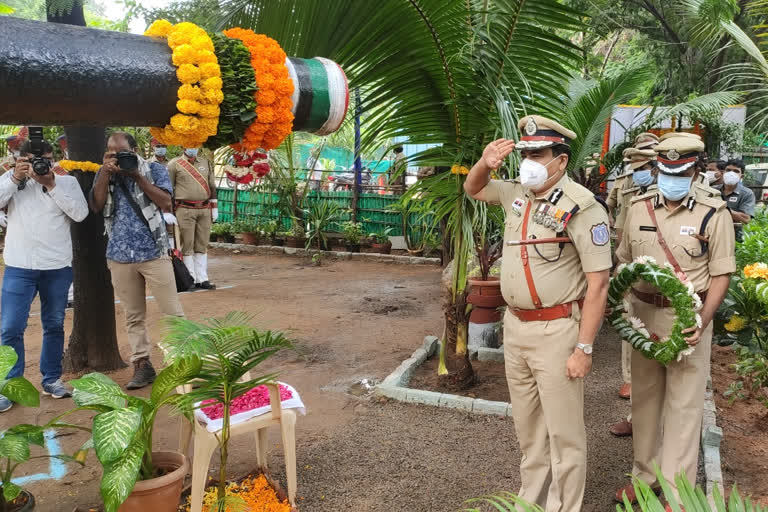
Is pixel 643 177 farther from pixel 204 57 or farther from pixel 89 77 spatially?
pixel 89 77

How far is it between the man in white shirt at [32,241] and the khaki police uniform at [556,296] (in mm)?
3342

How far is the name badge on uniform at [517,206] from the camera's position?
3113mm

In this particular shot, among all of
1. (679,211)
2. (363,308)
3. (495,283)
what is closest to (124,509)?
(679,211)

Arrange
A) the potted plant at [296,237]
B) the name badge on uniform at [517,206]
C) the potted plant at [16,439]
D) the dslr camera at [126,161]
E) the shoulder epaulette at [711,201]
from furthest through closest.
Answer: the potted plant at [296,237]
the dslr camera at [126,161]
the shoulder epaulette at [711,201]
the name badge on uniform at [517,206]
the potted plant at [16,439]

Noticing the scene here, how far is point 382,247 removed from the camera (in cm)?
1201

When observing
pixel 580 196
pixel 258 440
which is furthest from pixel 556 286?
pixel 258 440

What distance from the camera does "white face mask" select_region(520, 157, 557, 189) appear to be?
2955 millimetres

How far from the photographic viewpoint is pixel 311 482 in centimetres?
364

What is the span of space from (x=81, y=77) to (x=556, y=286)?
7.74 ft

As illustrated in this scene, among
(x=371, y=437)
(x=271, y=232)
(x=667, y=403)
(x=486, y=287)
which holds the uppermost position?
(x=486, y=287)

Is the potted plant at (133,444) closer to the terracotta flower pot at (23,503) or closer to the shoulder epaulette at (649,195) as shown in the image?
the terracotta flower pot at (23,503)

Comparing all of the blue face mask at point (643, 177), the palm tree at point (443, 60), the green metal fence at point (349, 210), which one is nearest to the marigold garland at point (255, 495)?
the palm tree at point (443, 60)

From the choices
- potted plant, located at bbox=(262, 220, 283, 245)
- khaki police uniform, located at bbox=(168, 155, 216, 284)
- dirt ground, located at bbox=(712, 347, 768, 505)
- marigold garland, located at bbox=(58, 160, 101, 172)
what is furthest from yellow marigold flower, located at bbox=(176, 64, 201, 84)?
potted plant, located at bbox=(262, 220, 283, 245)

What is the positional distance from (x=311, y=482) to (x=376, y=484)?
0.38 metres
